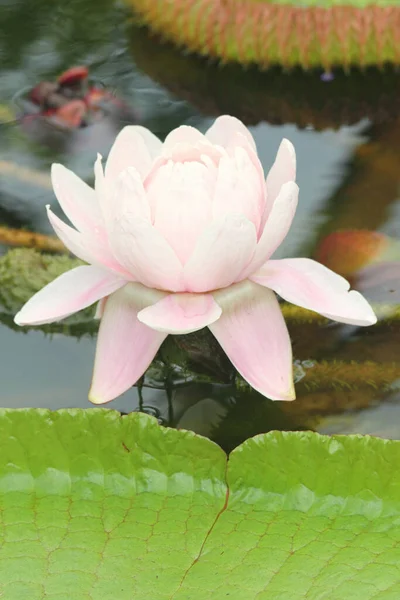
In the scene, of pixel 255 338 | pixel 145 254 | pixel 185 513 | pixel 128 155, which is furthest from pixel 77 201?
pixel 185 513

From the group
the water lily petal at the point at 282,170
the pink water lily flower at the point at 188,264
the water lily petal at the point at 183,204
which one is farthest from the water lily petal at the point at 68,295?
the water lily petal at the point at 282,170

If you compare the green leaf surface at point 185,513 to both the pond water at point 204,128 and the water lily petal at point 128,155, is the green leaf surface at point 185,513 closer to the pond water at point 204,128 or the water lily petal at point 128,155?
the pond water at point 204,128

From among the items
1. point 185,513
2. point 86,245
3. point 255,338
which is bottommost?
point 185,513

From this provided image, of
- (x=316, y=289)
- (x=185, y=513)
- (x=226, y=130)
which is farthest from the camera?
(x=226, y=130)

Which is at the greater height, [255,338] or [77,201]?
[77,201]

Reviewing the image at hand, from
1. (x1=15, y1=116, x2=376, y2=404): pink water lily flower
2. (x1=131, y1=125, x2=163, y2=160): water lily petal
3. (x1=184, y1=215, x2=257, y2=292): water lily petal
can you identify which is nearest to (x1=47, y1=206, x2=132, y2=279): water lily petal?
(x1=15, y1=116, x2=376, y2=404): pink water lily flower

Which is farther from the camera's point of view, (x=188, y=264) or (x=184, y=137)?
(x=184, y=137)

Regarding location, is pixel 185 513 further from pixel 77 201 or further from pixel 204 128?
pixel 204 128

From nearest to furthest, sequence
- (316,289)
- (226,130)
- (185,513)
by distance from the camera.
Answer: (185,513) < (316,289) < (226,130)

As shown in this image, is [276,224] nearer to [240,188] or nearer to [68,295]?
[240,188]
